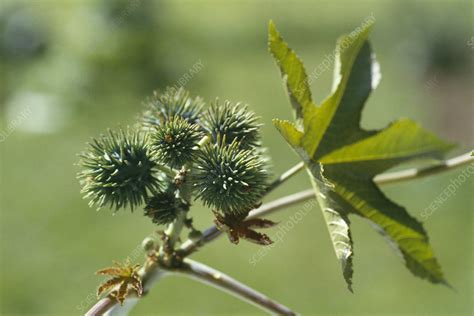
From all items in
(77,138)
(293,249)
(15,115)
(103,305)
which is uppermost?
(15,115)

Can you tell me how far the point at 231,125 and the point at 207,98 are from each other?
6.89m

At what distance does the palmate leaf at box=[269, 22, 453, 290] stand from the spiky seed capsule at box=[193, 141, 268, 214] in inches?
5.1

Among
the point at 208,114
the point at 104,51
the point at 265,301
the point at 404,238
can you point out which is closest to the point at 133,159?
the point at 208,114

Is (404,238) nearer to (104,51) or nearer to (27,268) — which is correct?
(27,268)

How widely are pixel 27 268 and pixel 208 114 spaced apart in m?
4.44

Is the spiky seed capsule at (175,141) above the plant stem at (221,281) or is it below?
above

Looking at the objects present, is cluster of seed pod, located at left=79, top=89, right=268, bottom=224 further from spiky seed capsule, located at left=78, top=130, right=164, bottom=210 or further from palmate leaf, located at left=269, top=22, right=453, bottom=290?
palmate leaf, located at left=269, top=22, right=453, bottom=290

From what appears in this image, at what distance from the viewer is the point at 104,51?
313 inches

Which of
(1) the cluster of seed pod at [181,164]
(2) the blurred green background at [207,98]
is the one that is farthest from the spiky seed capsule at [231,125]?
(2) the blurred green background at [207,98]

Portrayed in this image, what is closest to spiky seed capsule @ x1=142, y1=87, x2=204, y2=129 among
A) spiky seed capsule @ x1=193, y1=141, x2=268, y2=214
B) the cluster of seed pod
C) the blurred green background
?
the cluster of seed pod

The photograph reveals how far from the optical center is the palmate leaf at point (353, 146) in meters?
1.66

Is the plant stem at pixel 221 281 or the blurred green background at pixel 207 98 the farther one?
the blurred green background at pixel 207 98

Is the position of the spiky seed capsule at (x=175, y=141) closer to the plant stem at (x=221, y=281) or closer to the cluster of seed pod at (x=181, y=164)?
the cluster of seed pod at (x=181, y=164)

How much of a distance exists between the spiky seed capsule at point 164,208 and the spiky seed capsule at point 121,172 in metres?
0.10
